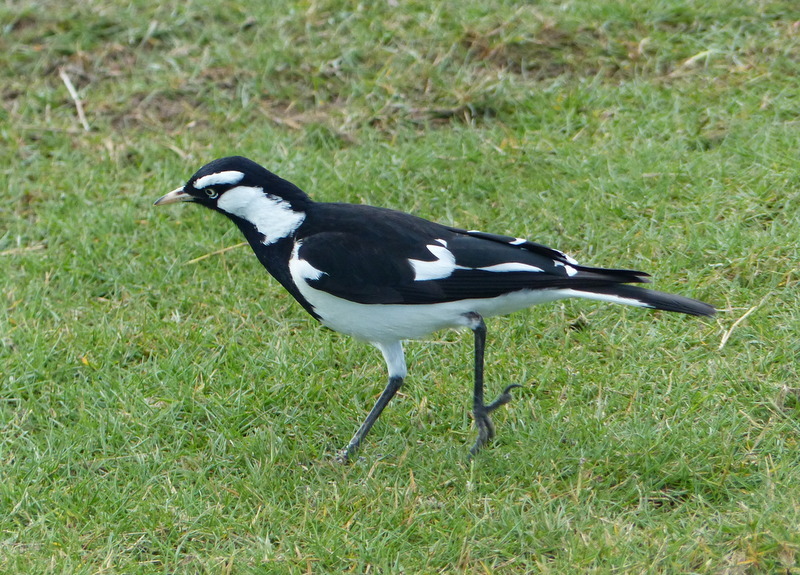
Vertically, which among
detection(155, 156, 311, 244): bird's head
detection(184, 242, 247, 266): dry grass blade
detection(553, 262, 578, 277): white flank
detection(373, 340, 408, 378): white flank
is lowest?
detection(184, 242, 247, 266): dry grass blade

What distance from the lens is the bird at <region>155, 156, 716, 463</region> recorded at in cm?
382

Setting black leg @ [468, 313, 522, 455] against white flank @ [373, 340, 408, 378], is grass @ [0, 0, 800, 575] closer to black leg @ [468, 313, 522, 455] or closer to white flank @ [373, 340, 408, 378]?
black leg @ [468, 313, 522, 455]

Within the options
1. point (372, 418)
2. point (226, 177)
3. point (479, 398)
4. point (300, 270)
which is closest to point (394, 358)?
point (372, 418)

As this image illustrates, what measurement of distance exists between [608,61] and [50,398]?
4.06 m

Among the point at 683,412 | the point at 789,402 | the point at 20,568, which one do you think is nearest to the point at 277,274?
the point at 20,568

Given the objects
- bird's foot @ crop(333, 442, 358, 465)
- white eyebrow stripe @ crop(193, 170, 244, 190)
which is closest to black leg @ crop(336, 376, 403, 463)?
bird's foot @ crop(333, 442, 358, 465)

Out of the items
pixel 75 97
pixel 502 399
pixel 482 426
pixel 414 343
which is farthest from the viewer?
pixel 75 97

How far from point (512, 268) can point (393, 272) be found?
45cm

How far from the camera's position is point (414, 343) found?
4.75m

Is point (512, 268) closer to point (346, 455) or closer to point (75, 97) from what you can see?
point (346, 455)

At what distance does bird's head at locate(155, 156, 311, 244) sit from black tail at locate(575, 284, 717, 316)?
3.94 ft

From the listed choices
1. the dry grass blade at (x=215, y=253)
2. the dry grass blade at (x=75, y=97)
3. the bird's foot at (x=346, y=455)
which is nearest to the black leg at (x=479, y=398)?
the bird's foot at (x=346, y=455)

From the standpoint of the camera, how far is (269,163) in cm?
593

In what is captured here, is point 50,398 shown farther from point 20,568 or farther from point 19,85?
point 19,85
